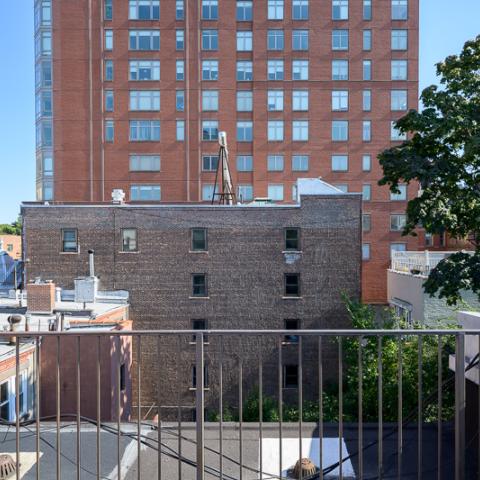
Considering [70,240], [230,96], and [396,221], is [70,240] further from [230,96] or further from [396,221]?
[396,221]

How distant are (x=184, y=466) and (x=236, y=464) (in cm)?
42

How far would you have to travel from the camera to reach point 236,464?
14.0 feet

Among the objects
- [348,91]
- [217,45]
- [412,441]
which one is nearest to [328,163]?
[348,91]

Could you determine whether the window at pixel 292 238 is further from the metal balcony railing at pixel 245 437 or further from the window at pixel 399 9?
the window at pixel 399 9

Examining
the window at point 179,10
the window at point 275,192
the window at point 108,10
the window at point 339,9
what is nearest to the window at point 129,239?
the window at point 275,192

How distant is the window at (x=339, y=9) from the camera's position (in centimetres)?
4053

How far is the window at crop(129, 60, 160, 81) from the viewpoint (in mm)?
40219

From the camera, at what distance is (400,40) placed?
4066 centimetres

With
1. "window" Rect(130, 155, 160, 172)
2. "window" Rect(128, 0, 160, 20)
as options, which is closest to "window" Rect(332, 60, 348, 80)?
"window" Rect(128, 0, 160, 20)

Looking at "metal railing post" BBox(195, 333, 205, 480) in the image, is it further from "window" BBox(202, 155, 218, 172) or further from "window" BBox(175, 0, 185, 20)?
"window" BBox(175, 0, 185, 20)

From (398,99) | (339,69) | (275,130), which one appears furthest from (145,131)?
(398,99)

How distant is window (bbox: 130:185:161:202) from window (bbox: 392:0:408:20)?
72.7 ft

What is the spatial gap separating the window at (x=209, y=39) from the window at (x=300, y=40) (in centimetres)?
588

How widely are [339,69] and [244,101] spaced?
7624 millimetres
